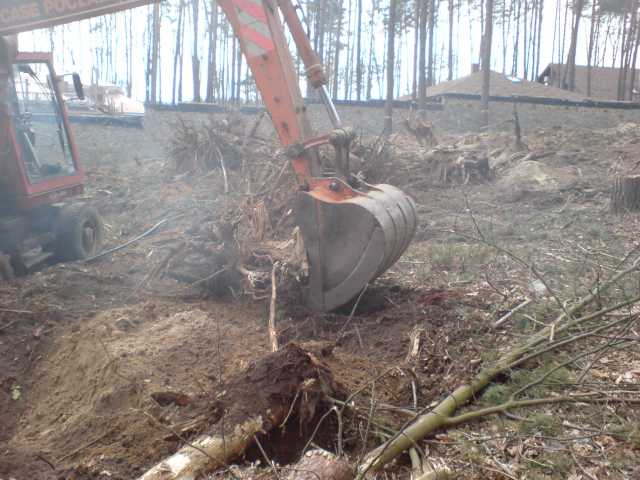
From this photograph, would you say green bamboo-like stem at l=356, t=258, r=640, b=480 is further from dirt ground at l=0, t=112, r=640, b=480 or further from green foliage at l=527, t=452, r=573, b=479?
green foliage at l=527, t=452, r=573, b=479

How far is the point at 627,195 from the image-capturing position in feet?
24.8

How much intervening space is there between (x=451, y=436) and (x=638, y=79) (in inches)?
1474

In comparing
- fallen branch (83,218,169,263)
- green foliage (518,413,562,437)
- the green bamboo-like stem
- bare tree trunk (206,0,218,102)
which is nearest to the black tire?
fallen branch (83,218,169,263)

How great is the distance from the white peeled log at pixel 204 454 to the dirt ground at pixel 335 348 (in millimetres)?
173

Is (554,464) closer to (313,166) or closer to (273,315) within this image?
(273,315)

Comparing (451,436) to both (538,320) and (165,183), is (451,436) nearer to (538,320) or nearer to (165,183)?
(538,320)

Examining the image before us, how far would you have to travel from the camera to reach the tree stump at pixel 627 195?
7.54 meters

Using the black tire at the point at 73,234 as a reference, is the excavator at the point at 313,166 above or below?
above

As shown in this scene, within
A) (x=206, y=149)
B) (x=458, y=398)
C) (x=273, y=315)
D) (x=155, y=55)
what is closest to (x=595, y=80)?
(x=155, y=55)

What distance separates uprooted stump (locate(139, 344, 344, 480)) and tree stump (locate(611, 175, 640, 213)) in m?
5.80

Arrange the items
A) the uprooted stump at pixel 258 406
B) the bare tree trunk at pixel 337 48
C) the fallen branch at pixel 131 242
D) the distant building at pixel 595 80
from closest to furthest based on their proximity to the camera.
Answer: the uprooted stump at pixel 258 406 < the fallen branch at pixel 131 242 < the bare tree trunk at pixel 337 48 < the distant building at pixel 595 80

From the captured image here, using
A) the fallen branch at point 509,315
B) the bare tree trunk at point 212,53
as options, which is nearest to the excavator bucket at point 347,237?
the fallen branch at point 509,315

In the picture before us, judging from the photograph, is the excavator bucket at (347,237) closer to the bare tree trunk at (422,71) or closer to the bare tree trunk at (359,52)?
the bare tree trunk at (422,71)

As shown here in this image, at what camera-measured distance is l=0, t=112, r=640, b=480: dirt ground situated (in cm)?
304
